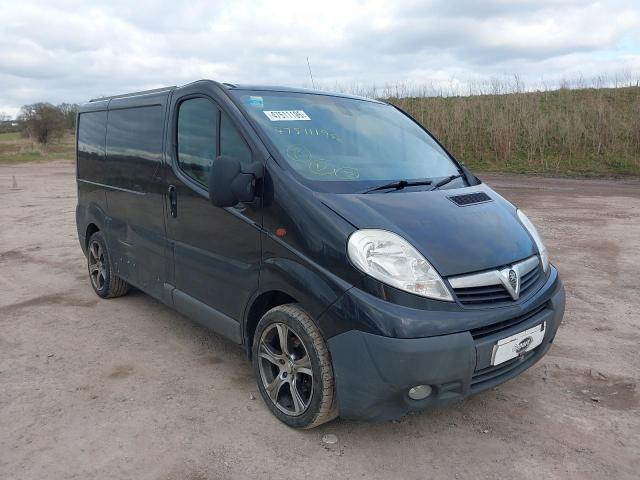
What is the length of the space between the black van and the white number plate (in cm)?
1

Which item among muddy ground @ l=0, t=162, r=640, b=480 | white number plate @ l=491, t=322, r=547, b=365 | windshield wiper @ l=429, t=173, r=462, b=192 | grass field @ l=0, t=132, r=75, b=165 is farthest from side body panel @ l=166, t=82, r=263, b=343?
grass field @ l=0, t=132, r=75, b=165

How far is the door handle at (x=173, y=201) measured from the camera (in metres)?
3.80

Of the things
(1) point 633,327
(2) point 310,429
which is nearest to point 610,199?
(1) point 633,327

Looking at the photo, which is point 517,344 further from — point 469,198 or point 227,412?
point 227,412

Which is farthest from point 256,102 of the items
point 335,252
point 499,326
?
point 499,326

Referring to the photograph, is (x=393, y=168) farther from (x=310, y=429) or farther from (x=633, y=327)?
(x=633, y=327)

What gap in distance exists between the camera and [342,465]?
8.88 ft

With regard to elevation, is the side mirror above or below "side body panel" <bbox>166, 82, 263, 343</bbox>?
above

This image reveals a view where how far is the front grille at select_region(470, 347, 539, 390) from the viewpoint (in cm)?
270

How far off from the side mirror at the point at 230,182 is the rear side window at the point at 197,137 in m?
0.51

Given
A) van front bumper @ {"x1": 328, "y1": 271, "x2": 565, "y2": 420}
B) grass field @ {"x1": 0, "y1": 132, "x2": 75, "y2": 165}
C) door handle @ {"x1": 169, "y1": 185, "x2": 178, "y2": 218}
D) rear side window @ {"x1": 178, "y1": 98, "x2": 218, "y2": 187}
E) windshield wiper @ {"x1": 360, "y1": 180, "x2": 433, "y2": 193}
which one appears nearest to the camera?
van front bumper @ {"x1": 328, "y1": 271, "x2": 565, "y2": 420}

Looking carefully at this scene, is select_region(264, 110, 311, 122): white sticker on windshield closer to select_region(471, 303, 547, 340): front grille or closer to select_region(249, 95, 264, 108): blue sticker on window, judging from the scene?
select_region(249, 95, 264, 108): blue sticker on window

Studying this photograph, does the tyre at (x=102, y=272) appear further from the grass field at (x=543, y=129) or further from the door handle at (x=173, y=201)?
the grass field at (x=543, y=129)

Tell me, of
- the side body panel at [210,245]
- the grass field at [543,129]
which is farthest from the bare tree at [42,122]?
the side body panel at [210,245]
